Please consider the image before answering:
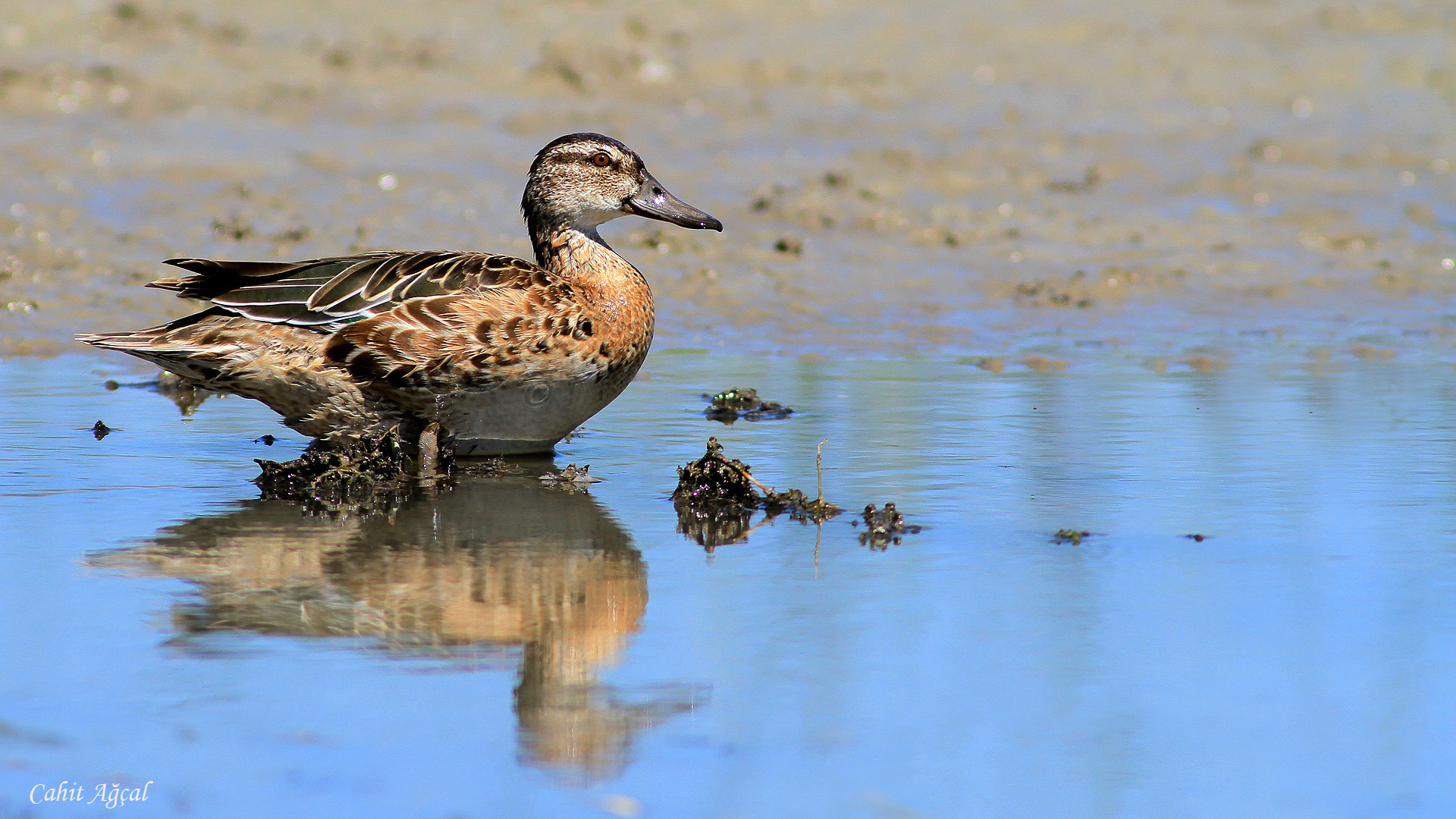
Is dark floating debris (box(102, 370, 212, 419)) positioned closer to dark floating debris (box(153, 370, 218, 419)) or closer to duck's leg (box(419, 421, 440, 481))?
dark floating debris (box(153, 370, 218, 419))

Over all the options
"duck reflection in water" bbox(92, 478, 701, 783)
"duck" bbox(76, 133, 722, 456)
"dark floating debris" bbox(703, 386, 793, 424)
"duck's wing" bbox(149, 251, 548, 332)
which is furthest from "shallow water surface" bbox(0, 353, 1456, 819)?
"duck's wing" bbox(149, 251, 548, 332)

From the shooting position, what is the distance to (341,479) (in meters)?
6.76

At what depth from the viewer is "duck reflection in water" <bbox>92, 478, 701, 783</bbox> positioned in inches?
174

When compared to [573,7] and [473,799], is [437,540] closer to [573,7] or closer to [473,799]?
[473,799]

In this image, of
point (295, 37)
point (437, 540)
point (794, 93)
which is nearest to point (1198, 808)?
point (437, 540)

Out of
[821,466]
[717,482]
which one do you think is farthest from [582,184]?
[717,482]

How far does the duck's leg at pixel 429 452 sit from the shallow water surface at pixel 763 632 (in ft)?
1.29

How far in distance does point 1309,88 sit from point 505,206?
816cm

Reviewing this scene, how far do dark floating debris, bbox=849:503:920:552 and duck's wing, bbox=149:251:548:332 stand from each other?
6.42 feet

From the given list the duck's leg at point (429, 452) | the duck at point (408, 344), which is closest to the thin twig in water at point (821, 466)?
the duck at point (408, 344)

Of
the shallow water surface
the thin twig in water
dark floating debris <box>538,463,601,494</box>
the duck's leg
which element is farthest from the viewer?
the duck's leg

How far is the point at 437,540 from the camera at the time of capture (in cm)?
605

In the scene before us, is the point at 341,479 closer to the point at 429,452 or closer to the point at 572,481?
the point at 429,452

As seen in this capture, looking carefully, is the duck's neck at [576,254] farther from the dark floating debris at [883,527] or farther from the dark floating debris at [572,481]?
the dark floating debris at [883,527]
